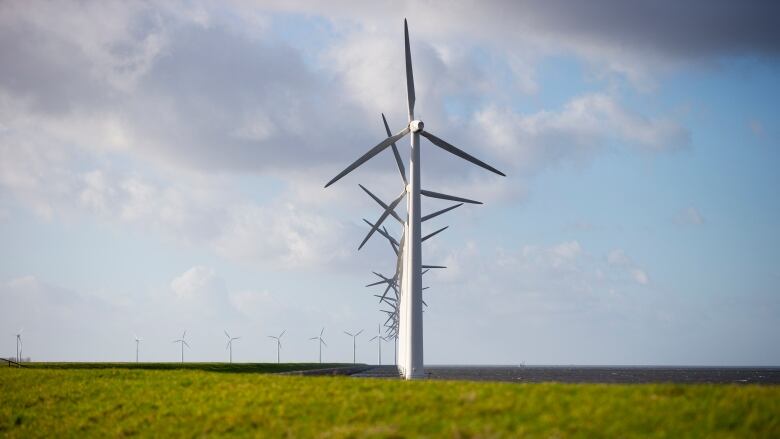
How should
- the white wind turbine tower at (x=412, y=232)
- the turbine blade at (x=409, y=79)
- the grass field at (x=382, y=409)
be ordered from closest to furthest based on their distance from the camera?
the grass field at (x=382, y=409)
the white wind turbine tower at (x=412, y=232)
the turbine blade at (x=409, y=79)

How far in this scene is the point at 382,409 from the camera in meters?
24.8

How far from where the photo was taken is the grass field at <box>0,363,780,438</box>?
2061cm

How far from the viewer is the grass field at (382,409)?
67.6 feet

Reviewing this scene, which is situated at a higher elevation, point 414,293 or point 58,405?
point 414,293

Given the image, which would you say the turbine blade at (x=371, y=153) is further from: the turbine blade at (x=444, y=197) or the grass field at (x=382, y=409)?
the grass field at (x=382, y=409)

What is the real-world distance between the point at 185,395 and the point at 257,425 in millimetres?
7964

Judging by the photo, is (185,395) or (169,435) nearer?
(169,435)

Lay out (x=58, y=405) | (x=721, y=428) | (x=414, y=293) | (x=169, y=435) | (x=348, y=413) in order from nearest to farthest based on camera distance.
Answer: (x=721, y=428) → (x=348, y=413) → (x=169, y=435) → (x=58, y=405) → (x=414, y=293)

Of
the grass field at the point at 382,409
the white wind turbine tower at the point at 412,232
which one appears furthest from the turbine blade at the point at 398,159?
the grass field at the point at 382,409

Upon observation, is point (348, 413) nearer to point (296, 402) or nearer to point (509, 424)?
point (296, 402)

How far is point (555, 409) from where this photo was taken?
73.8 feet

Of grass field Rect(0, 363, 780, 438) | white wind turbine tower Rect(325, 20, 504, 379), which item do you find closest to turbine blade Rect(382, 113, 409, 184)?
white wind turbine tower Rect(325, 20, 504, 379)

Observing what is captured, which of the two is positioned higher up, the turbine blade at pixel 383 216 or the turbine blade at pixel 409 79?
the turbine blade at pixel 409 79

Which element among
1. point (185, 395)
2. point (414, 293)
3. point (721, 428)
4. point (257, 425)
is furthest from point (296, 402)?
point (414, 293)
